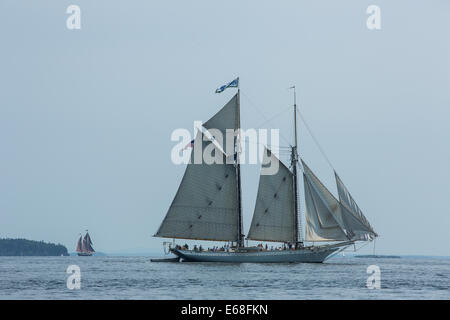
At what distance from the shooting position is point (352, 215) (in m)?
92.7

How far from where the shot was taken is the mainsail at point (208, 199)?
92938 mm

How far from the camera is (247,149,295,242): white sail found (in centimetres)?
9506

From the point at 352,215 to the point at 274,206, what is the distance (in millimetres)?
10224

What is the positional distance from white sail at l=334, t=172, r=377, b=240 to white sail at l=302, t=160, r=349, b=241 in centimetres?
92

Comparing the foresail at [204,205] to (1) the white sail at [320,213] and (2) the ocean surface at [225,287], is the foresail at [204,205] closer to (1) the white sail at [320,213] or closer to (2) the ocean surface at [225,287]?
(1) the white sail at [320,213]

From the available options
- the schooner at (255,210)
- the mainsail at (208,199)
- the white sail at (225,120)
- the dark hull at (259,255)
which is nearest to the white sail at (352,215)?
the schooner at (255,210)

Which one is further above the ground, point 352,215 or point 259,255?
point 352,215

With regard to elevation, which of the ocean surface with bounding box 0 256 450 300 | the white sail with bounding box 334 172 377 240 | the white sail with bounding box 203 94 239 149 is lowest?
the ocean surface with bounding box 0 256 450 300

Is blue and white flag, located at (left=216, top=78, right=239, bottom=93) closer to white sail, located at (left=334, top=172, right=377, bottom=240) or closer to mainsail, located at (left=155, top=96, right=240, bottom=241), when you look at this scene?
mainsail, located at (left=155, top=96, right=240, bottom=241)

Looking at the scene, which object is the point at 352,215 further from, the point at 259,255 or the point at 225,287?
the point at 225,287

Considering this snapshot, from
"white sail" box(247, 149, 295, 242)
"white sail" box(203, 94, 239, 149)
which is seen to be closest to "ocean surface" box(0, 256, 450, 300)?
"white sail" box(247, 149, 295, 242)

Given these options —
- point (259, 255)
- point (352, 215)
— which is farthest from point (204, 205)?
point (352, 215)
